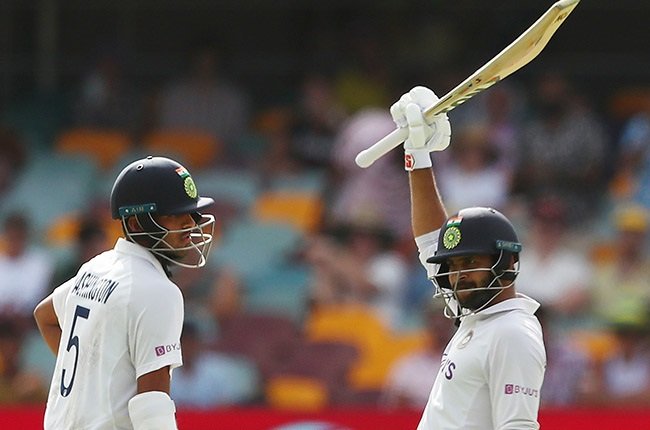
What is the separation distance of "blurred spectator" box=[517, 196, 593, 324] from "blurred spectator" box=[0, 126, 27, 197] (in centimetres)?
398

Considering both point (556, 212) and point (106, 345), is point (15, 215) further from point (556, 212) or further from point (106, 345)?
point (106, 345)

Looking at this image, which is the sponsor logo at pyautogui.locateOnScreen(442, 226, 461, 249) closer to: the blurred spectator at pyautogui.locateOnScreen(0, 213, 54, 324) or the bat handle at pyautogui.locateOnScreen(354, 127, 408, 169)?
the bat handle at pyautogui.locateOnScreen(354, 127, 408, 169)

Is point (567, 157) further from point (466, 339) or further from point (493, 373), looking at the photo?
point (493, 373)

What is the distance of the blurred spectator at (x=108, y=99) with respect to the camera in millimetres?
11523

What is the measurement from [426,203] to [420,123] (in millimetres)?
321

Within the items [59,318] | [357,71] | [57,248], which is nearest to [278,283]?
[57,248]

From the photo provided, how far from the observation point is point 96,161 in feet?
36.4

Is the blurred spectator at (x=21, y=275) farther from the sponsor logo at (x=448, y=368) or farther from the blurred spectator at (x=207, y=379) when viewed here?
the sponsor logo at (x=448, y=368)

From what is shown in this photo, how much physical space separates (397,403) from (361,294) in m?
1.10

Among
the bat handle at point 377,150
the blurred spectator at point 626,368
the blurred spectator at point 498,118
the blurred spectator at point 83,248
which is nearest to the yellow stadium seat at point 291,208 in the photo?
the blurred spectator at point 498,118

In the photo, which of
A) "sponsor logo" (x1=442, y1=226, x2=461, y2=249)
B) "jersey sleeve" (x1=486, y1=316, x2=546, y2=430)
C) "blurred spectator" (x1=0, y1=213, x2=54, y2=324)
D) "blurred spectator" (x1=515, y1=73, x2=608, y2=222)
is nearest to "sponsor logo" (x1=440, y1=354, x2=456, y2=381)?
"jersey sleeve" (x1=486, y1=316, x2=546, y2=430)

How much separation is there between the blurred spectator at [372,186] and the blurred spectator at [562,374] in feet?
5.10

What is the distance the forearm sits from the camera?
541cm

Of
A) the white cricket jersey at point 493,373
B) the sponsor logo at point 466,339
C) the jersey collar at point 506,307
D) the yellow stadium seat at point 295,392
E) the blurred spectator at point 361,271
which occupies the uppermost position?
the blurred spectator at point 361,271
